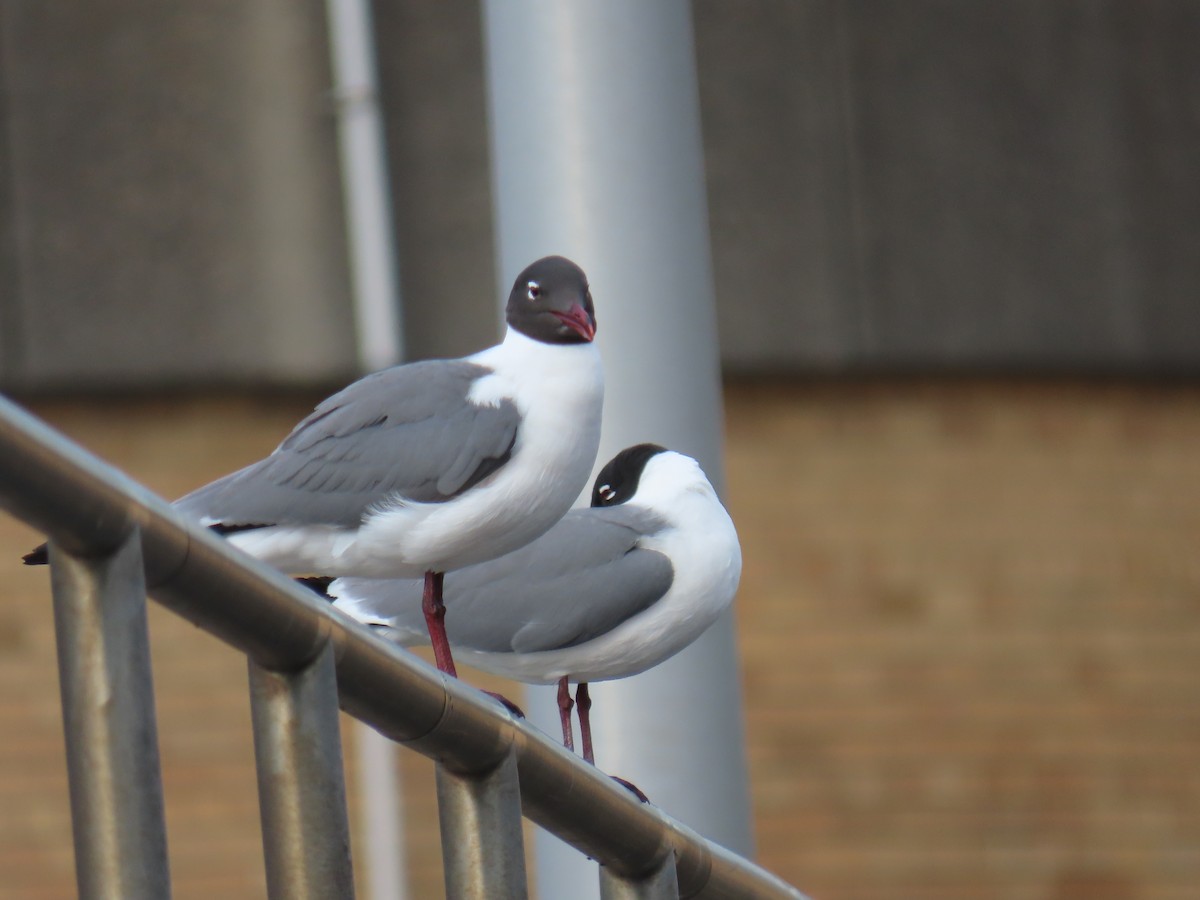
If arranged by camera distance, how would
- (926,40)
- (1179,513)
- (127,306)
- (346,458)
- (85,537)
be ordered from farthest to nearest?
(1179,513), (926,40), (127,306), (346,458), (85,537)

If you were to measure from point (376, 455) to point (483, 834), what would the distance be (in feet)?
3.30

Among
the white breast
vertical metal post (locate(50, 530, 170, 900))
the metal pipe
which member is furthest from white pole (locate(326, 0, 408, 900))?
vertical metal post (locate(50, 530, 170, 900))

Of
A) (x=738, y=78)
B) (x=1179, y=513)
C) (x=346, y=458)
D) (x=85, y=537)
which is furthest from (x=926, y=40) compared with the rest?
(x=85, y=537)

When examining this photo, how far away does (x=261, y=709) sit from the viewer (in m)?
1.11

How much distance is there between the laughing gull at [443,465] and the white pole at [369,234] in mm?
3901

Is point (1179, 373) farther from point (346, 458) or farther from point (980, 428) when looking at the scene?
point (346, 458)

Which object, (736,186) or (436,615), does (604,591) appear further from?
(736,186)

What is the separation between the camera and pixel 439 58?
6.48 meters

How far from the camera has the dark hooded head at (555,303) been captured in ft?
7.02

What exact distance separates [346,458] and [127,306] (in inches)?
167

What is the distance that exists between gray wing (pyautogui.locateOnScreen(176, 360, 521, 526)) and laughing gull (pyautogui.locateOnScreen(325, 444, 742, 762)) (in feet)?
0.83

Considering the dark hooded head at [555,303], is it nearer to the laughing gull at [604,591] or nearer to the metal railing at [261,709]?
the laughing gull at [604,591]

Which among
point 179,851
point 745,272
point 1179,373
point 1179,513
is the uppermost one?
point 745,272

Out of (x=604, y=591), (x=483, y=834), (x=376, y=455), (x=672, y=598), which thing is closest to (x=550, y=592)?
(x=604, y=591)
